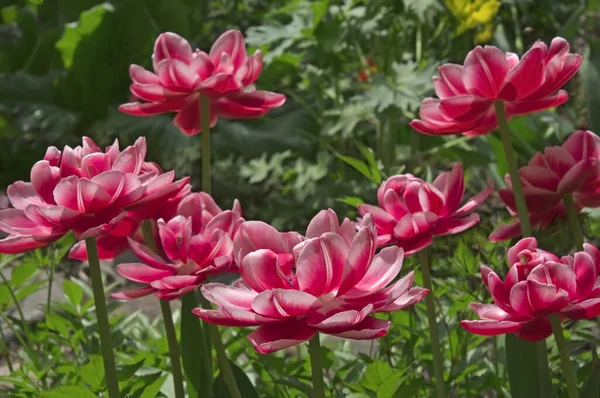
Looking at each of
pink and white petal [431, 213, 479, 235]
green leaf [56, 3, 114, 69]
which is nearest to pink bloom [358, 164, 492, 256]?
pink and white petal [431, 213, 479, 235]

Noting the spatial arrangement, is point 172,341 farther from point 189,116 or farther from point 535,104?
point 535,104

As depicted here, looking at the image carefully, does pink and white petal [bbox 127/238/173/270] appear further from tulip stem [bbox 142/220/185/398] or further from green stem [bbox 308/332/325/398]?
green stem [bbox 308/332/325/398]

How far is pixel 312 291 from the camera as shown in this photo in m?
0.65

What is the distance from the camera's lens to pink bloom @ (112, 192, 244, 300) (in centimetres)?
79

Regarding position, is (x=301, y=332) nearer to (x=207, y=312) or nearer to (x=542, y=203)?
(x=207, y=312)

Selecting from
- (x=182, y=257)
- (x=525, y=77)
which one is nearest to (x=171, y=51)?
(x=182, y=257)

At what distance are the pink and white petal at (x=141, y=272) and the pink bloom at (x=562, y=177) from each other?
0.36 metres

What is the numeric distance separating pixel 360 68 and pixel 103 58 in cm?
130

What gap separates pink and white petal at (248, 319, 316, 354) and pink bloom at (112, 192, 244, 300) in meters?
0.15

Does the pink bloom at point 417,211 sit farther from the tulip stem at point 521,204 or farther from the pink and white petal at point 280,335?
the pink and white petal at point 280,335

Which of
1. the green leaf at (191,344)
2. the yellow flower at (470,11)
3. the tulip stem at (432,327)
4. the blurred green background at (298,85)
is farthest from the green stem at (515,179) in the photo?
the yellow flower at (470,11)

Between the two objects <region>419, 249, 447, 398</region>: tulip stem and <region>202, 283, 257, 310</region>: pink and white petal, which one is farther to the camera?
<region>419, 249, 447, 398</region>: tulip stem

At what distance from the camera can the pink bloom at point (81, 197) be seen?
2.38 ft

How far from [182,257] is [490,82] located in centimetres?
→ 34
